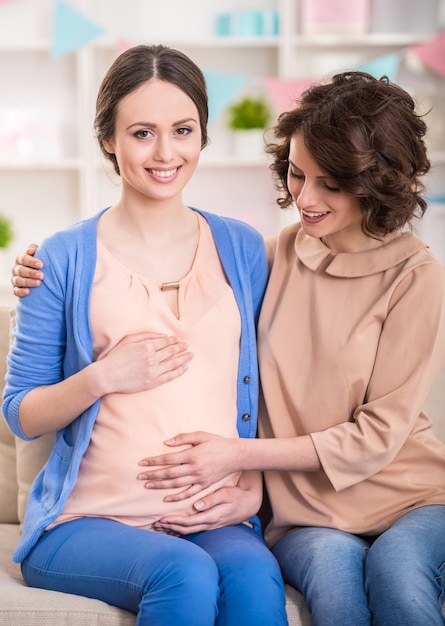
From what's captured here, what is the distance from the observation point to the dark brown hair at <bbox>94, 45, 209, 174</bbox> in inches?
62.8

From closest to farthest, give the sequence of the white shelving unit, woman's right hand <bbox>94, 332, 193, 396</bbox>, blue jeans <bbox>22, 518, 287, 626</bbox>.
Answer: blue jeans <bbox>22, 518, 287, 626</bbox> < woman's right hand <bbox>94, 332, 193, 396</bbox> < the white shelving unit

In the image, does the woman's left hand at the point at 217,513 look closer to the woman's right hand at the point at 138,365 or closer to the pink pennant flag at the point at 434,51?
the woman's right hand at the point at 138,365

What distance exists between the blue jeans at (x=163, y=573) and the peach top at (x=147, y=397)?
0.20 ft

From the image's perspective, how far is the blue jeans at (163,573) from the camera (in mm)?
1370

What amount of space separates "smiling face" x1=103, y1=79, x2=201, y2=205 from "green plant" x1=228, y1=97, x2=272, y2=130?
283cm

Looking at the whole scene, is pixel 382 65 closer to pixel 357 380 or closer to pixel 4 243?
pixel 4 243

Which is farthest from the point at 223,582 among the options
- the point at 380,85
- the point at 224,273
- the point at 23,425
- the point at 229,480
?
the point at 380,85

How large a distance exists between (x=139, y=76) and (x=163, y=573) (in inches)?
34.4

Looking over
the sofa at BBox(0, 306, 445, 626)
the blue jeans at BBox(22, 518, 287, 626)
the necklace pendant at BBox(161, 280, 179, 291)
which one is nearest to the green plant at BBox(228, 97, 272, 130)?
the sofa at BBox(0, 306, 445, 626)

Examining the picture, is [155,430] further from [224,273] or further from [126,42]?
[126,42]

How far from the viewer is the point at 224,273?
Result: 1.72 m

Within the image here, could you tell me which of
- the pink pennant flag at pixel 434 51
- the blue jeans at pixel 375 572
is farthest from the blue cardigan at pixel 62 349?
the pink pennant flag at pixel 434 51

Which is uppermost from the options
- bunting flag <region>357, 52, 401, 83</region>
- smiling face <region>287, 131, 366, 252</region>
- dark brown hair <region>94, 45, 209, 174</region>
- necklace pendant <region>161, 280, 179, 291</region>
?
bunting flag <region>357, 52, 401, 83</region>

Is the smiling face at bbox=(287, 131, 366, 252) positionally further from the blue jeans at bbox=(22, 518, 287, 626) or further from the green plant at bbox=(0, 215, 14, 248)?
the green plant at bbox=(0, 215, 14, 248)
